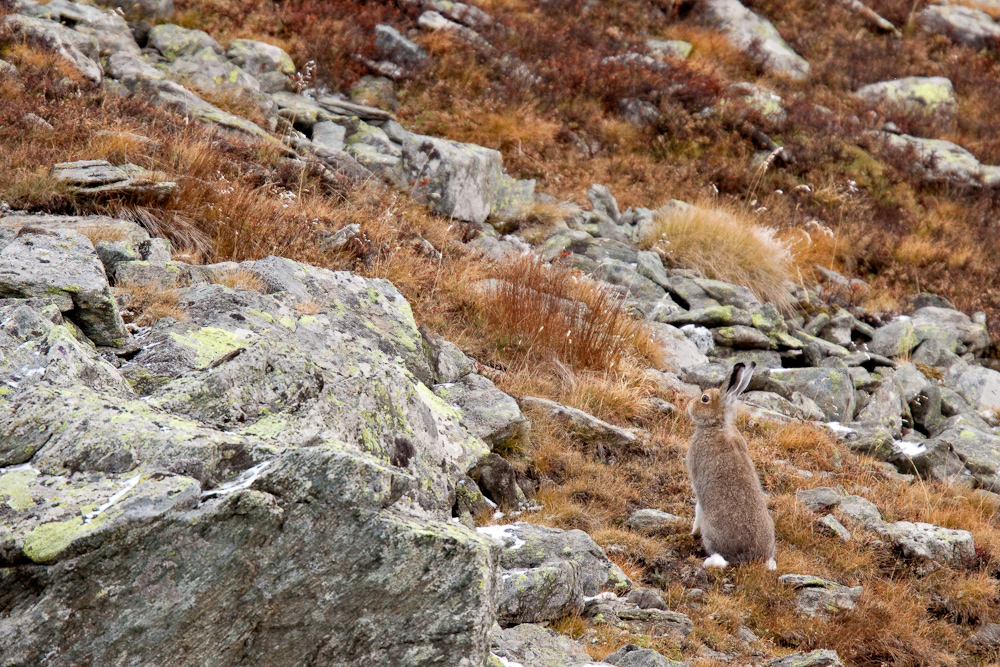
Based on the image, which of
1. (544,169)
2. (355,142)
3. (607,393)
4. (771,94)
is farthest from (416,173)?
(771,94)

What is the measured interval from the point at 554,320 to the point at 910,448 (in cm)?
434

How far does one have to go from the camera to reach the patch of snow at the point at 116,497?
8.78 ft

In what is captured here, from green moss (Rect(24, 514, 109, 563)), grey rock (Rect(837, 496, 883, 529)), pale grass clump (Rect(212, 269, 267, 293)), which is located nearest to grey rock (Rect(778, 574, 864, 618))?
grey rock (Rect(837, 496, 883, 529))

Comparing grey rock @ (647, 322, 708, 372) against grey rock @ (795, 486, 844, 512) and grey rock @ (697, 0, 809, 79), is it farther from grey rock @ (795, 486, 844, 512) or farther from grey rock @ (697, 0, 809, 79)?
grey rock @ (697, 0, 809, 79)

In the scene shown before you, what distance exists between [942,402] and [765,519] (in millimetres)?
6152

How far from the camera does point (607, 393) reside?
8.36m

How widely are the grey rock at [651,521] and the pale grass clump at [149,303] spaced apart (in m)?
3.81

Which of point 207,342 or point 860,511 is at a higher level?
point 207,342

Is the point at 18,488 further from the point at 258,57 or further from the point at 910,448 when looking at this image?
the point at 258,57

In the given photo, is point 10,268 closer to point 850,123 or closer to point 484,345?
point 484,345

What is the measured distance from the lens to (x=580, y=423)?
749 centimetres

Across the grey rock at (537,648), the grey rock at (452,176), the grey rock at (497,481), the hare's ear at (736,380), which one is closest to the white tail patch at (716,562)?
the hare's ear at (736,380)

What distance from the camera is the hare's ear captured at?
21.4 feet

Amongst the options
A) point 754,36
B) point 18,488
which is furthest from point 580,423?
point 754,36
